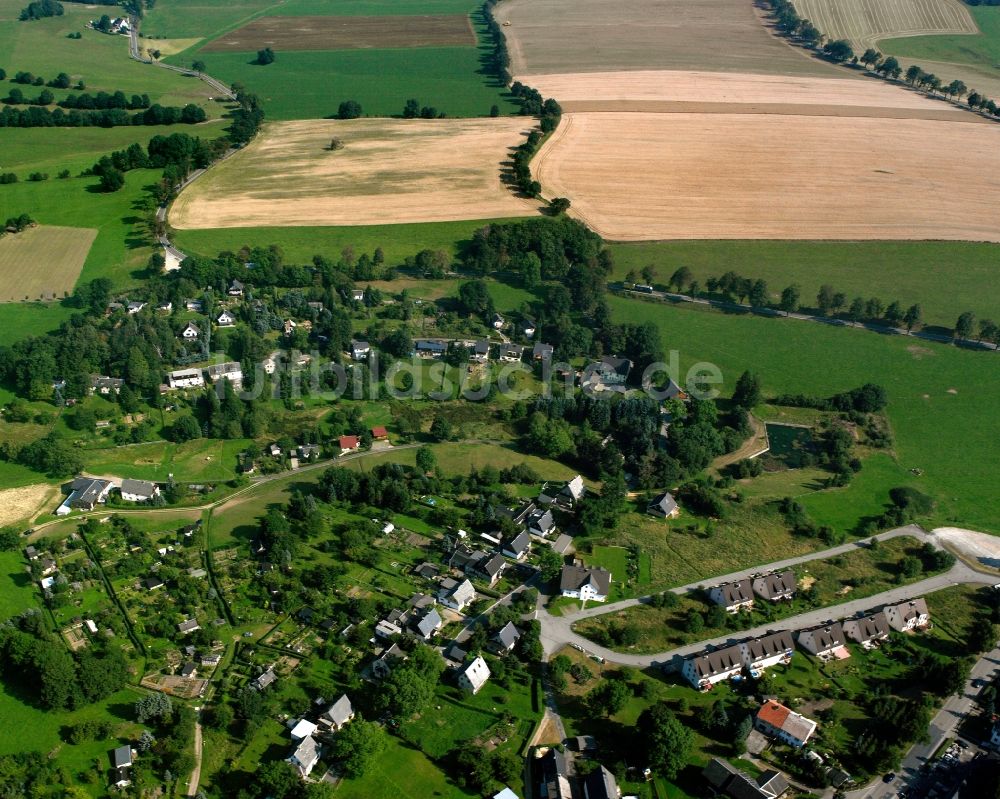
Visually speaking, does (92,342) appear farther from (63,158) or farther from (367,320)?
(63,158)

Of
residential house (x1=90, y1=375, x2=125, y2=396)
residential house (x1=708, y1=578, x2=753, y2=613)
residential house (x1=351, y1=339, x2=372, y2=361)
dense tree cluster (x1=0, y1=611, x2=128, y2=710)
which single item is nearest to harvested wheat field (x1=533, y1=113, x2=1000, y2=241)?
residential house (x1=351, y1=339, x2=372, y2=361)

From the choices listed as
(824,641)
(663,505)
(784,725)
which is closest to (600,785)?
(784,725)

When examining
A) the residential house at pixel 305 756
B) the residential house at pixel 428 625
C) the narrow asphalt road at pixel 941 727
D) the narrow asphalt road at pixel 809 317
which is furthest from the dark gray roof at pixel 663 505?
the narrow asphalt road at pixel 809 317

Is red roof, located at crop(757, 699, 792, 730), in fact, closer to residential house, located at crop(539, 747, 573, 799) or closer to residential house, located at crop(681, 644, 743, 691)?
residential house, located at crop(681, 644, 743, 691)

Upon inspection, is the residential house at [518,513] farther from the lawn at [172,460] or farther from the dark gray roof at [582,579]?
the lawn at [172,460]

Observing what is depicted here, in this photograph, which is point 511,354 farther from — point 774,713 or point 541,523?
point 774,713
